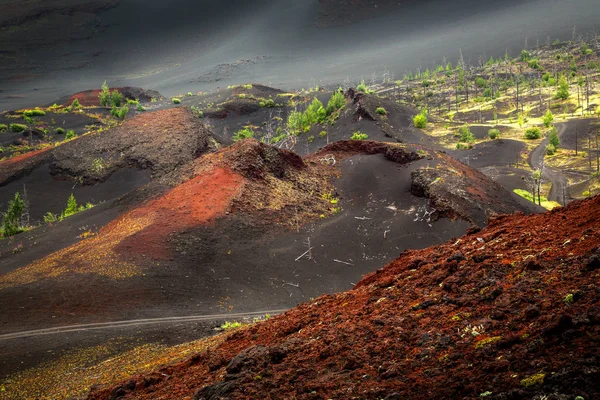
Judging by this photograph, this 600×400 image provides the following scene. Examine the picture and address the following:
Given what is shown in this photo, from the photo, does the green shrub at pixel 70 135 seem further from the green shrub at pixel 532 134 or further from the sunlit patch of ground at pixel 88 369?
the green shrub at pixel 532 134

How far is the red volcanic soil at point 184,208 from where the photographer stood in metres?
31.8

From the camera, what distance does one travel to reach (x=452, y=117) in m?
103

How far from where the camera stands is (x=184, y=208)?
116 ft

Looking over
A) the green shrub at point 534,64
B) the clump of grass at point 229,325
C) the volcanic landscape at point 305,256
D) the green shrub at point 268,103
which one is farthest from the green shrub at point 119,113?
the green shrub at point 534,64

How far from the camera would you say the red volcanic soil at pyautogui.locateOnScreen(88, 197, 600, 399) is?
7652mm

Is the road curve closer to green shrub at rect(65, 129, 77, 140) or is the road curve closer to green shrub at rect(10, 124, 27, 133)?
green shrub at rect(65, 129, 77, 140)

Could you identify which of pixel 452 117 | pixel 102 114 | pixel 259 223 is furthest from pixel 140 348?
pixel 452 117

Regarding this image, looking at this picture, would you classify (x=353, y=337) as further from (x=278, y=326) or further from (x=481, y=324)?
(x=278, y=326)

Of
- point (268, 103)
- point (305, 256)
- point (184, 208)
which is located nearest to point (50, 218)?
point (184, 208)

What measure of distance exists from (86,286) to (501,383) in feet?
83.5

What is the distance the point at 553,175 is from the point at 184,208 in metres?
47.2

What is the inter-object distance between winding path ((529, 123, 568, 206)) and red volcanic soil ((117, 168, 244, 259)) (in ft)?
105

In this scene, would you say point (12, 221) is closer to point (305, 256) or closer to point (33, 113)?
point (305, 256)

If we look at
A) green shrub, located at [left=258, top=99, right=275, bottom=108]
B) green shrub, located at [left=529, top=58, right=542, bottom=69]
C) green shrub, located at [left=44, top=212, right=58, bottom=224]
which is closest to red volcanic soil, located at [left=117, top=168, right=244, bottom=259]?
green shrub, located at [left=44, top=212, right=58, bottom=224]
